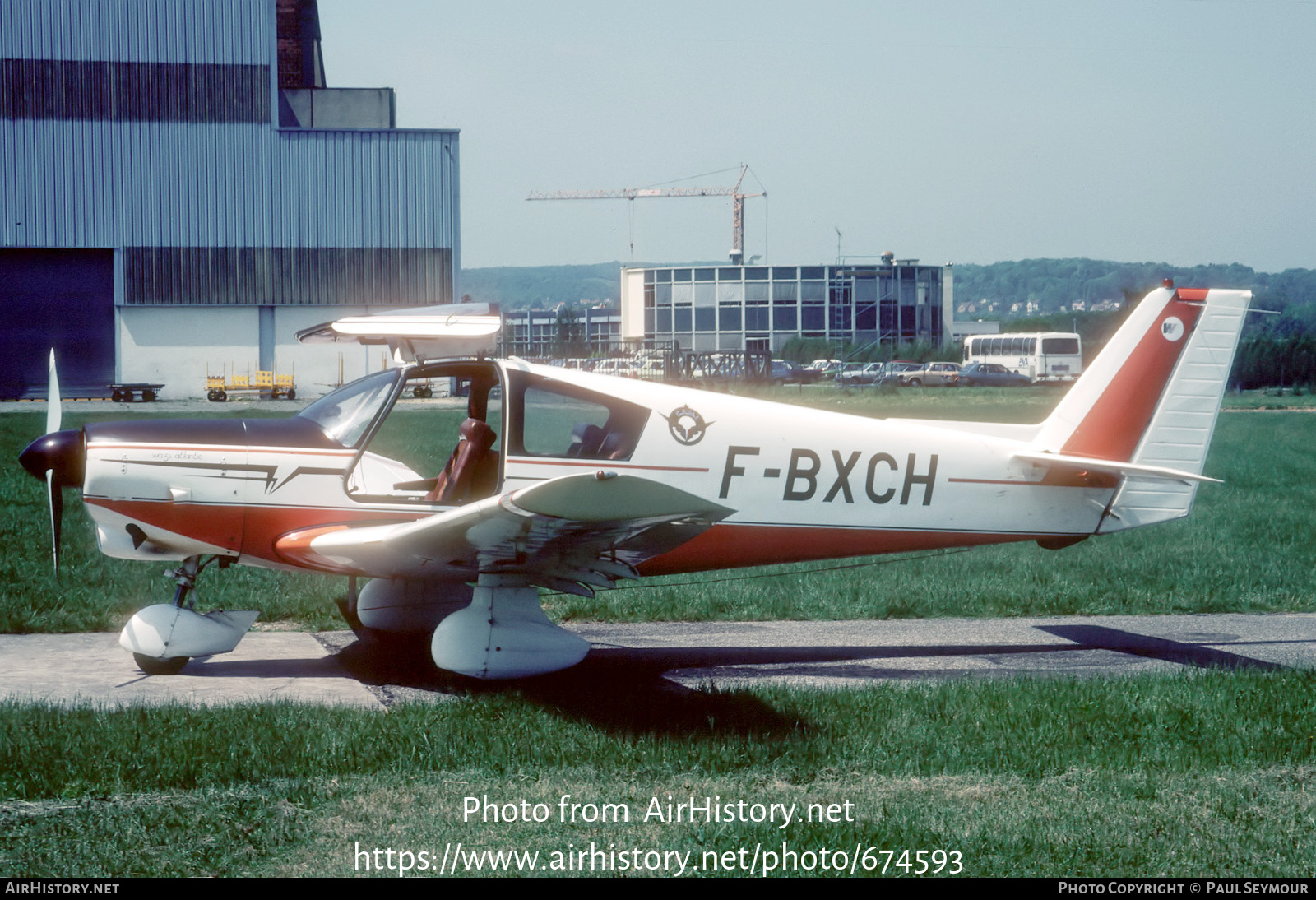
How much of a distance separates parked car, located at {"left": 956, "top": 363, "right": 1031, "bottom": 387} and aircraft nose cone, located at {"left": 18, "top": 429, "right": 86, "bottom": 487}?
5544cm

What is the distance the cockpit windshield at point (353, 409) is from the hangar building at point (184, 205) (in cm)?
3563

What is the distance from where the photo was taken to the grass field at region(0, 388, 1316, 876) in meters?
4.27

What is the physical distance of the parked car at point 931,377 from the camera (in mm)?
59094

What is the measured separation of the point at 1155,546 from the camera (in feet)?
40.7

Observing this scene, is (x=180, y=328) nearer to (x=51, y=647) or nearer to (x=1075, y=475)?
(x=51, y=647)

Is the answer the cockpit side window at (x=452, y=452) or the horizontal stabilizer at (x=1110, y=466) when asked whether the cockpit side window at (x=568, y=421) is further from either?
the horizontal stabilizer at (x=1110, y=466)

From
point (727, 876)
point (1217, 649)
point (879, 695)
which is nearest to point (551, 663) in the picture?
point (879, 695)

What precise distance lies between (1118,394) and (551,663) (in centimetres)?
404

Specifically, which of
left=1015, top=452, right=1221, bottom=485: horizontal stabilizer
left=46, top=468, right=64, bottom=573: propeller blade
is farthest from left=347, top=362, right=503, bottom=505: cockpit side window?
left=1015, top=452, right=1221, bottom=485: horizontal stabilizer

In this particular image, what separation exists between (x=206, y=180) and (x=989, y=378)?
38007mm

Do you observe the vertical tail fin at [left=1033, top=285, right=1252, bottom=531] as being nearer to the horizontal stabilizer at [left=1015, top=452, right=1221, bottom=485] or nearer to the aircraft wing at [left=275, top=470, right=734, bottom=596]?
the horizontal stabilizer at [left=1015, top=452, right=1221, bottom=485]

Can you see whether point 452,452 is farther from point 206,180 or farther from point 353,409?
point 206,180

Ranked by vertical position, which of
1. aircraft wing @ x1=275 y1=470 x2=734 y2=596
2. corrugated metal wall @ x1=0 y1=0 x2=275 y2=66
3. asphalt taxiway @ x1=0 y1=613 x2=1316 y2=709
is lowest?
asphalt taxiway @ x1=0 y1=613 x2=1316 y2=709

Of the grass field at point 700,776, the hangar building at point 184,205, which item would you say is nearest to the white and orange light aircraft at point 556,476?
the grass field at point 700,776
